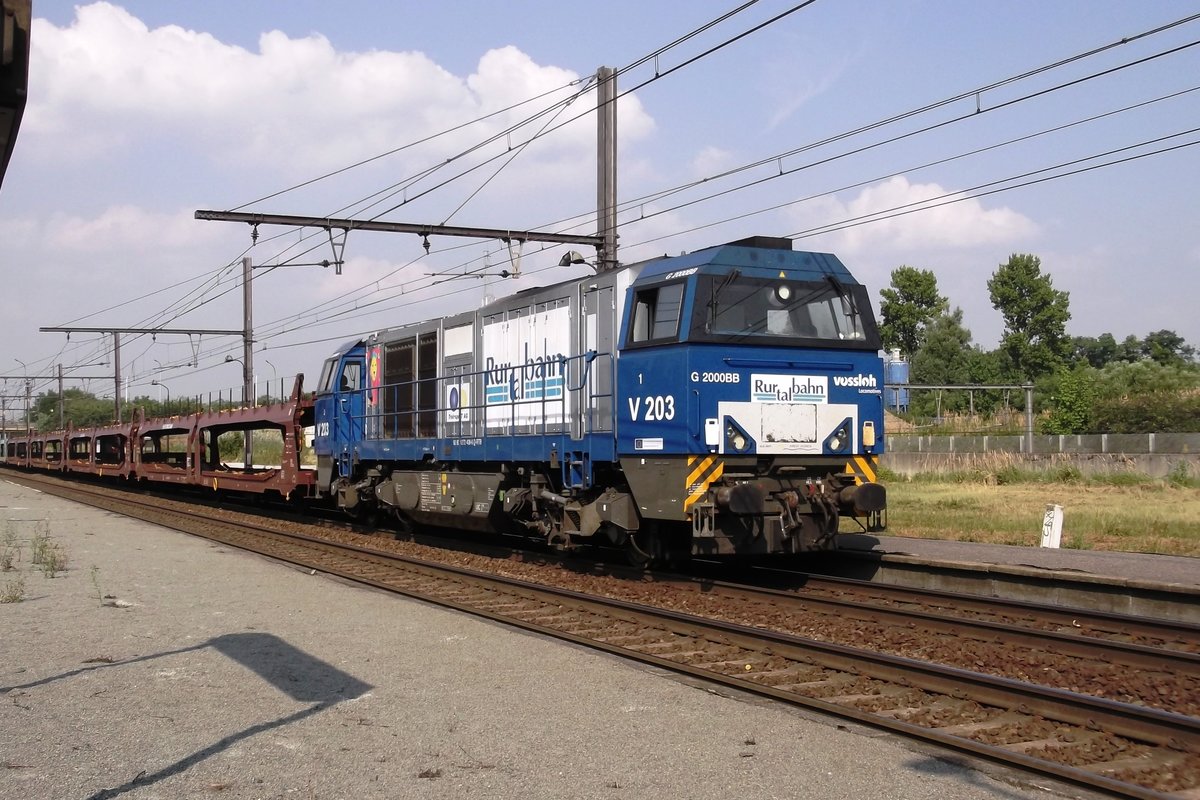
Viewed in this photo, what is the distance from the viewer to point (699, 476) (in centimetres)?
1070

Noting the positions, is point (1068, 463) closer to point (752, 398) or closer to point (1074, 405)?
point (1074, 405)

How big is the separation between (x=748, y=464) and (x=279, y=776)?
6689 mm

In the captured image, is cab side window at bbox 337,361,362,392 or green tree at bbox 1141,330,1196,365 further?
green tree at bbox 1141,330,1196,365

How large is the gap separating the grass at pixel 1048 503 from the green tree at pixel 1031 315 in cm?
5518

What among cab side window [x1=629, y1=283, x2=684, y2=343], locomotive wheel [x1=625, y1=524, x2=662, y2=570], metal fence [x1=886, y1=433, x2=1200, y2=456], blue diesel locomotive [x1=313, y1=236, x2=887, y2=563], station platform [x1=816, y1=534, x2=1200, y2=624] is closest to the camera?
station platform [x1=816, y1=534, x2=1200, y2=624]

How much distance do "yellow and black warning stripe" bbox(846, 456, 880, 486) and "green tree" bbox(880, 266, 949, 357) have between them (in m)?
82.4

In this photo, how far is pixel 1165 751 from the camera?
5770 millimetres

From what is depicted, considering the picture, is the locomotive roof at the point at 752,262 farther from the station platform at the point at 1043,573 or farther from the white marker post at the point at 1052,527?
the white marker post at the point at 1052,527

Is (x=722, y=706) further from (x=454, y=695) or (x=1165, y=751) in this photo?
(x=1165, y=751)

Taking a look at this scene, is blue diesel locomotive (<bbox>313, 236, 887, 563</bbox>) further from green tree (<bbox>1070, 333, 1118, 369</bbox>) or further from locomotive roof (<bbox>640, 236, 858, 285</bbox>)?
green tree (<bbox>1070, 333, 1118, 369</bbox>)

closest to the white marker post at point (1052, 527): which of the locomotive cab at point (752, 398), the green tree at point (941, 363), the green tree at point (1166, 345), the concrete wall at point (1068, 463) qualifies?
the locomotive cab at point (752, 398)

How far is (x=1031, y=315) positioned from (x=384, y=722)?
8596 centimetres

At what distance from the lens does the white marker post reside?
47.4ft

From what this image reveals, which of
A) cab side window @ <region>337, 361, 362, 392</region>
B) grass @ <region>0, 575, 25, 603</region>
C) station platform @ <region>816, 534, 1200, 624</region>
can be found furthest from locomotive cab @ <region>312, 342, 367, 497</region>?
station platform @ <region>816, 534, 1200, 624</region>
